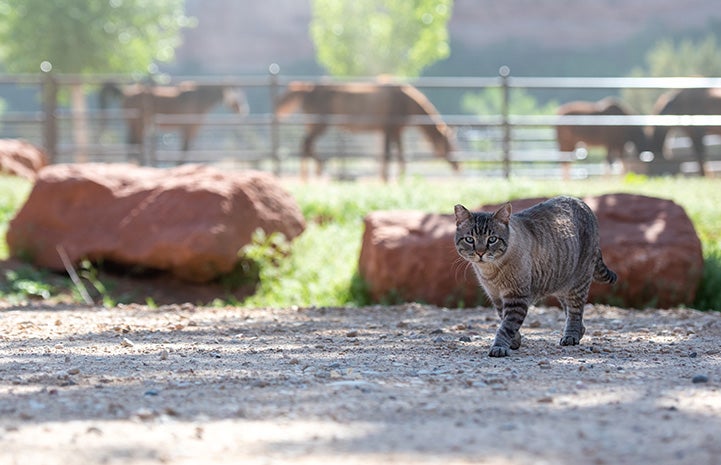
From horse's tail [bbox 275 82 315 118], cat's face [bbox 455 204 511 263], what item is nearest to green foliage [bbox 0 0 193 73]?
horse's tail [bbox 275 82 315 118]

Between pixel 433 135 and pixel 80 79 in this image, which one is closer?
pixel 80 79

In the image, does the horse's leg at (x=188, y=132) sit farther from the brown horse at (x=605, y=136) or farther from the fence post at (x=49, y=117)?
the brown horse at (x=605, y=136)

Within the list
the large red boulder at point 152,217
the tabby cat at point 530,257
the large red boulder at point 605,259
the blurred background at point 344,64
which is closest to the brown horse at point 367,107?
the blurred background at point 344,64

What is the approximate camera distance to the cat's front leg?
4797 mm

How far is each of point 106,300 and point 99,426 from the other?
498 cm

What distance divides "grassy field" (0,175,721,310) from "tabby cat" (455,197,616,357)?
2650 millimetres

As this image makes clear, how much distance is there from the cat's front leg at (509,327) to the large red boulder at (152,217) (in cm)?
388

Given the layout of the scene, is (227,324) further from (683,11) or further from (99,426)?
(683,11)

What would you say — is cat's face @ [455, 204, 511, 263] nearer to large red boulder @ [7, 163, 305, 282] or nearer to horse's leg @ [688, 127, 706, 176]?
large red boulder @ [7, 163, 305, 282]

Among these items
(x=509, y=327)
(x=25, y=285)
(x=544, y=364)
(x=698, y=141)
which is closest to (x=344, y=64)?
(x=698, y=141)

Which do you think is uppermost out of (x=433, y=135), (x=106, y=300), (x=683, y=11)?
(x=683, y=11)

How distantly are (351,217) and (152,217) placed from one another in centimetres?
226

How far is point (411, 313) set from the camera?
6.98 m

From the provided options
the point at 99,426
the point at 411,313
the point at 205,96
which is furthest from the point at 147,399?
the point at 205,96
